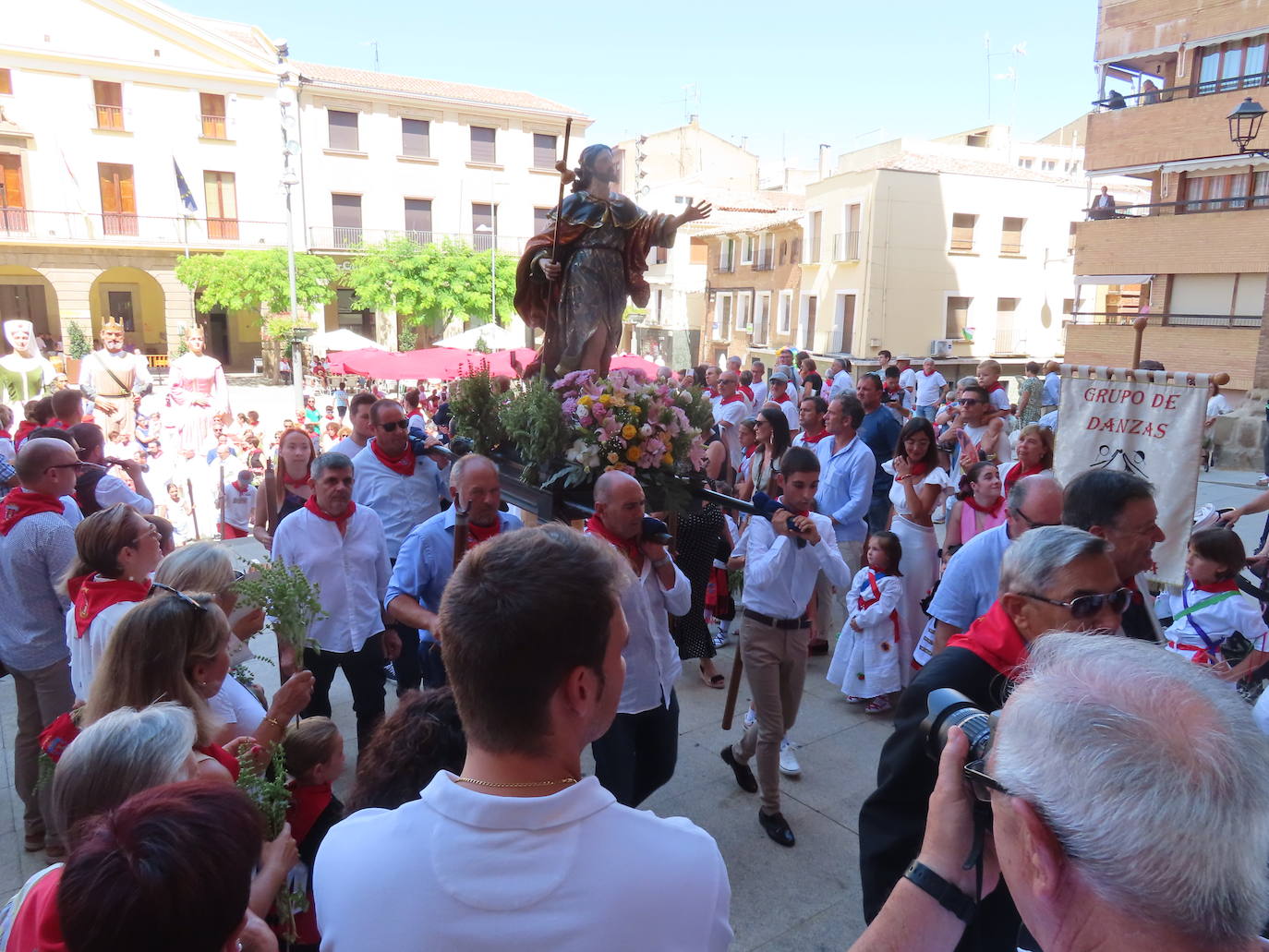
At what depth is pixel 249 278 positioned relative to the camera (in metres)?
31.2

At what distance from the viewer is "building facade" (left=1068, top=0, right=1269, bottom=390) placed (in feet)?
58.3

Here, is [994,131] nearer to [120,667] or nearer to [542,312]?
[542,312]

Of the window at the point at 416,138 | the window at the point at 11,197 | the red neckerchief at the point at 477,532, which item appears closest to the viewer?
Result: the red neckerchief at the point at 477,532

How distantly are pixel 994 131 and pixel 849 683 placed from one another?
1651 inches

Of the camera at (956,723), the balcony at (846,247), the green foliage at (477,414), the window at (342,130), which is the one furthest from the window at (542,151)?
the camera at (956,723)

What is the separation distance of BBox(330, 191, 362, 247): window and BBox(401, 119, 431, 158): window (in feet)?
9.96

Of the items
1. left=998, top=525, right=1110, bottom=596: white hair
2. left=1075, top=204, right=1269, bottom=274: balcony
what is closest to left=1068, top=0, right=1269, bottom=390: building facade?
left=1075, top=204, right=1269, bottom=274: balcony

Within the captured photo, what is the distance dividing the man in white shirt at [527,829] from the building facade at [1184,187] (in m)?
19.9

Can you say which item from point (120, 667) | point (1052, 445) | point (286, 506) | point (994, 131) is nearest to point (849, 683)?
point (1052, 445)

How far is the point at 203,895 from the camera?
1.30 m

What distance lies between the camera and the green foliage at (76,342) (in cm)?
3012

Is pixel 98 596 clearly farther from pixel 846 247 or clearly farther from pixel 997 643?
pixel 846 247

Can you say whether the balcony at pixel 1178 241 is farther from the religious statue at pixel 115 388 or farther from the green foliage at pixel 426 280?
the green foliage at pixel 426 280

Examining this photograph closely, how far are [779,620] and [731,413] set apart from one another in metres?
6.02
